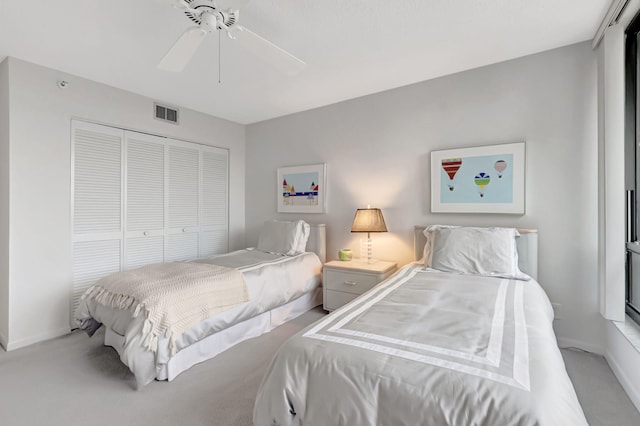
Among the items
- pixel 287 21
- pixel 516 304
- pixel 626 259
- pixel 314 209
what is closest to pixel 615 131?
pixel 626 259

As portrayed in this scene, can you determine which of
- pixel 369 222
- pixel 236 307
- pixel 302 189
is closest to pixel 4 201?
pixel 236 307

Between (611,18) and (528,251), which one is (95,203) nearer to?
(528,251)

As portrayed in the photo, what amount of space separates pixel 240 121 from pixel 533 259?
386 centimetres

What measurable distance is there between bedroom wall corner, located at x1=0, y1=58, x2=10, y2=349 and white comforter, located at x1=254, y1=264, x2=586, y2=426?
8.90ft

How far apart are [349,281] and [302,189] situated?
1412 millimetres

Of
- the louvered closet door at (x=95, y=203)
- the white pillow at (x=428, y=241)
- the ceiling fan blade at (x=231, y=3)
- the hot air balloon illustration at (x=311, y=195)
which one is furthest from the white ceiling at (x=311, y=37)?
the white pillow at (x=428, y=241)

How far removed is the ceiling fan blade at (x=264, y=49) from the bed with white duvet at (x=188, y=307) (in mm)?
1656

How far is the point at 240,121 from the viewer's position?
4438 mm

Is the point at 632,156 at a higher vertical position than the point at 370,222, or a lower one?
higher

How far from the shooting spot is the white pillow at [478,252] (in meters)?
2.31

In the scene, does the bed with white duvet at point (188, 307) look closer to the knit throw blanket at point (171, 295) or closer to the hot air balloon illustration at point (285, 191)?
the knit throw blanket at point (171, 295)

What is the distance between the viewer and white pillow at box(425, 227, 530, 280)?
2.31 meters

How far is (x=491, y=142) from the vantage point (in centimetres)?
277

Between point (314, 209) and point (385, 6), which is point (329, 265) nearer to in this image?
point (314, 209)
